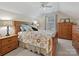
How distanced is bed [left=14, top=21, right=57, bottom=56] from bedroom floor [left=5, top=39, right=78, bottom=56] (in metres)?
0.07

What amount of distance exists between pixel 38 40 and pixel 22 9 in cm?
59

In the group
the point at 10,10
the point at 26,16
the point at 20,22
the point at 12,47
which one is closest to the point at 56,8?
the point at 26,16

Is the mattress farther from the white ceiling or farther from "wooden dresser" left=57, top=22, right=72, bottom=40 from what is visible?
the white ceiling

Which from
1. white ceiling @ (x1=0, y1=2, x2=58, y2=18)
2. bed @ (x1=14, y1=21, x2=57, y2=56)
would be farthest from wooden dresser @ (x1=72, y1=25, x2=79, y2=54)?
white ceiling @ (x1=0, y1=2, x2=58, y2=18)

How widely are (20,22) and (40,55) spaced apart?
644 millimetres

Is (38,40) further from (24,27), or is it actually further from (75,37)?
(75,37)

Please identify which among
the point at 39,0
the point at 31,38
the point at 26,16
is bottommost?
the point at 31,38

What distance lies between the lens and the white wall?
1.80m

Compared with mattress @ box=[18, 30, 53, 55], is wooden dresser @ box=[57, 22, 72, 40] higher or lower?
higher

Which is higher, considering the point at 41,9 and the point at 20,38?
the point at 41,9

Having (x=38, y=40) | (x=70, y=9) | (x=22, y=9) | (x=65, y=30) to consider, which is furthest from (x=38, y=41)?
(x=70, y=9)

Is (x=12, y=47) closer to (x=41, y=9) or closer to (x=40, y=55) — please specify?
(x=40, y=55)

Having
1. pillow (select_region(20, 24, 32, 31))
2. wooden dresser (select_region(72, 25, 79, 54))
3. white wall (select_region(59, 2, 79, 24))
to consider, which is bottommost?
wooden dresser (select_region(72, 25, 79, 54))

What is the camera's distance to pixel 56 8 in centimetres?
184
